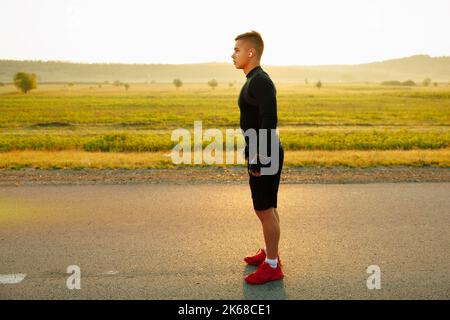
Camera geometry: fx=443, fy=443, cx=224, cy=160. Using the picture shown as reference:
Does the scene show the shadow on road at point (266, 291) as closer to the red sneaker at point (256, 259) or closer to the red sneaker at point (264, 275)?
the red sneaker at point (264, 275)

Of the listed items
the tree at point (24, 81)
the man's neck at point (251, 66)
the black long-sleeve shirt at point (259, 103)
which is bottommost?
the black long-sleeve shirt at point (259, 103)

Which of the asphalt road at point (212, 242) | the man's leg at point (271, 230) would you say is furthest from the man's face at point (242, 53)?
the asphalt road at point (212, 242)

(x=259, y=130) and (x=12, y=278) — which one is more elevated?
(x=259, y=130)

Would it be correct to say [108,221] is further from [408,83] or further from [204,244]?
[408,83]

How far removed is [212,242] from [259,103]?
1.96 meters

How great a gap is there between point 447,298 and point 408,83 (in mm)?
156661

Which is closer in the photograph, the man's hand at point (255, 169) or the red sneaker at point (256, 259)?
the man's hand at point (255, 169)

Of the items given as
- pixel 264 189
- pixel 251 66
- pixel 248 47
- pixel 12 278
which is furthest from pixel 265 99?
pixel 12 278

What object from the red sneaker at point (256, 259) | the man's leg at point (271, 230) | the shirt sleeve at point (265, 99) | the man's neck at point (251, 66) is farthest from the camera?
the red sneaker at point (256, 259)

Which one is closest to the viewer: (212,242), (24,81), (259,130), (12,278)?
(259,130)

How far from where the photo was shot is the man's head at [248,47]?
13.0 ft

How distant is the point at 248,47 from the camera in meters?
3.95

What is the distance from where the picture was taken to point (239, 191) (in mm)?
7504

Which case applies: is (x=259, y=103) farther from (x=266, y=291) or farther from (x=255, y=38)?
(x=266, y=291)
